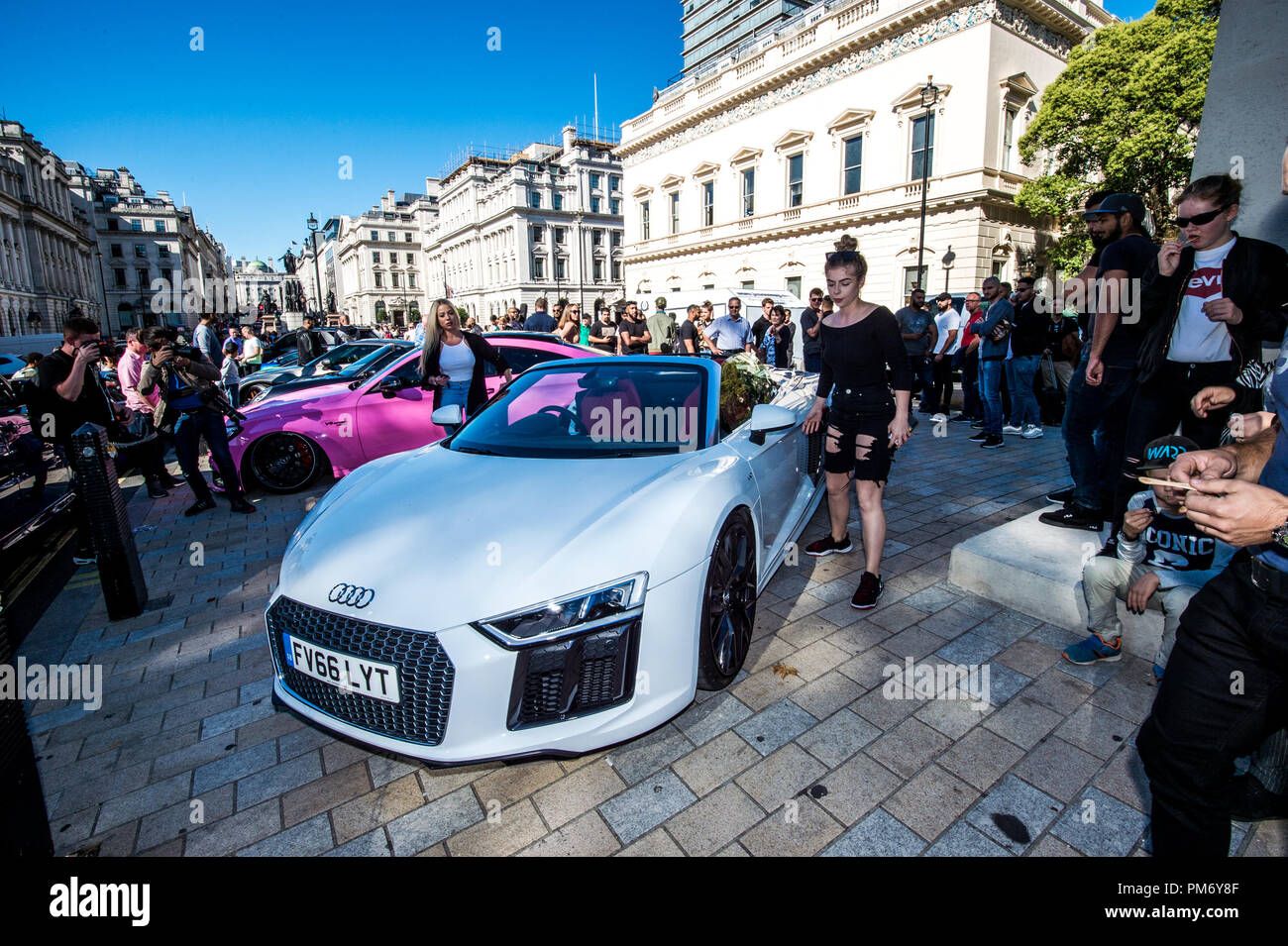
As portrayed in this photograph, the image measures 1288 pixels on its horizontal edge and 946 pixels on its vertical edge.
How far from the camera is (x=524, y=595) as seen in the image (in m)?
1.94

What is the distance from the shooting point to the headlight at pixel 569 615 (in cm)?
191

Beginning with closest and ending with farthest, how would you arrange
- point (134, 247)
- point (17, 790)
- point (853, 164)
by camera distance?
1. point (17, 790)
2. point (853, 164)
3. point (134, 247)

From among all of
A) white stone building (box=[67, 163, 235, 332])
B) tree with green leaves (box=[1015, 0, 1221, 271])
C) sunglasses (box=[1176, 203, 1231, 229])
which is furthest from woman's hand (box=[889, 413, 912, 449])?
white stone building (box=[67, 163, 235, 332])

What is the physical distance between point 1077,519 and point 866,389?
183 cm

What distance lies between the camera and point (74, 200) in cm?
8044

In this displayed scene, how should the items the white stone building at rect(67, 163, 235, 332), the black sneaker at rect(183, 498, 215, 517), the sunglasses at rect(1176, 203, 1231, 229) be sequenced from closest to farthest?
1. the sunglasses at rect(1176, 203, 1231, 229)
2. the black sneaker at rect(183, 498, 215, 517)
3. the white stone building at rect(67, 163, 235, 332)

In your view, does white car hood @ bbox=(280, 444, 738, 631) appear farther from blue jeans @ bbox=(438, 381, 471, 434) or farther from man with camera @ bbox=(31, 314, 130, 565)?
man with camera @ bbox=(31, 314, 130, 565)

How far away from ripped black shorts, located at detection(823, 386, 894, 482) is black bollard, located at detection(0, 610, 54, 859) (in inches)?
141

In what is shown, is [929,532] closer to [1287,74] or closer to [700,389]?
[700,389]

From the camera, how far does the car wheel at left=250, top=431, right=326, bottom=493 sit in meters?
6.36

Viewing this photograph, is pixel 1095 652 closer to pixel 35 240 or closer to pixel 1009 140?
pixel 1009 140

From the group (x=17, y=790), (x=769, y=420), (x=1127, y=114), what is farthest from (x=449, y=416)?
(x=1127, y=114)

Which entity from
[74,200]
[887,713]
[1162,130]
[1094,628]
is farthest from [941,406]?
A: [74,200]

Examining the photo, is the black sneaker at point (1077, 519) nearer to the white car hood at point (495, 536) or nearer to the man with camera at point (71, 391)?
the white car hood at point (495, 536)
